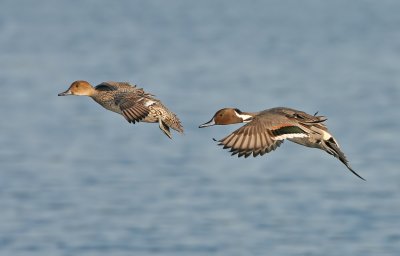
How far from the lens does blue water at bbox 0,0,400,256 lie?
17750mm

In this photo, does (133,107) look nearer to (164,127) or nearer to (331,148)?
(164,127)

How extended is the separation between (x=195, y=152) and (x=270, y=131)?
46.7 ft

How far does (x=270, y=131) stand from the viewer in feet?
26.0

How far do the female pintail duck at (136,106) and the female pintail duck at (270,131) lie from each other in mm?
257

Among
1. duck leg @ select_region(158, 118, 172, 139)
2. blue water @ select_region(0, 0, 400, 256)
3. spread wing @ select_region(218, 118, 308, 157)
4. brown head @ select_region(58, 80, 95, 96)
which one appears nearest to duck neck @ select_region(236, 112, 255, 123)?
spread wing @ select_region(218, 118, 308, 157)

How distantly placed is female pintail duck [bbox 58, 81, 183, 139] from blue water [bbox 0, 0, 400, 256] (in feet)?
26.7

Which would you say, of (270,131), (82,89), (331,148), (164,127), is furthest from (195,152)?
(270,131)

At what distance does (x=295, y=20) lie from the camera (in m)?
41.2

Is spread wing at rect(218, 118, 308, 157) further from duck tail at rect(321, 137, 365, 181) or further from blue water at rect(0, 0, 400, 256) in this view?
blue water at rect(0, 0, 400, 256)

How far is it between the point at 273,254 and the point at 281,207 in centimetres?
288

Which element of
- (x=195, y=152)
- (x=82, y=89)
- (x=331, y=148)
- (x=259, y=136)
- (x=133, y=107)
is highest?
(x=195, y=152)

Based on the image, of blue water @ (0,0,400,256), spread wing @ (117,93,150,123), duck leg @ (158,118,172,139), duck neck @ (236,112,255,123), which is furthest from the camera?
blue water @ (0,0,400,256)

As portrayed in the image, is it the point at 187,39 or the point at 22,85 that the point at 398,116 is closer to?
the point at 22,85

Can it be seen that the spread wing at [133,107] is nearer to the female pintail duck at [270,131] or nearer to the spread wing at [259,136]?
the female pintail duck at [270,131]
